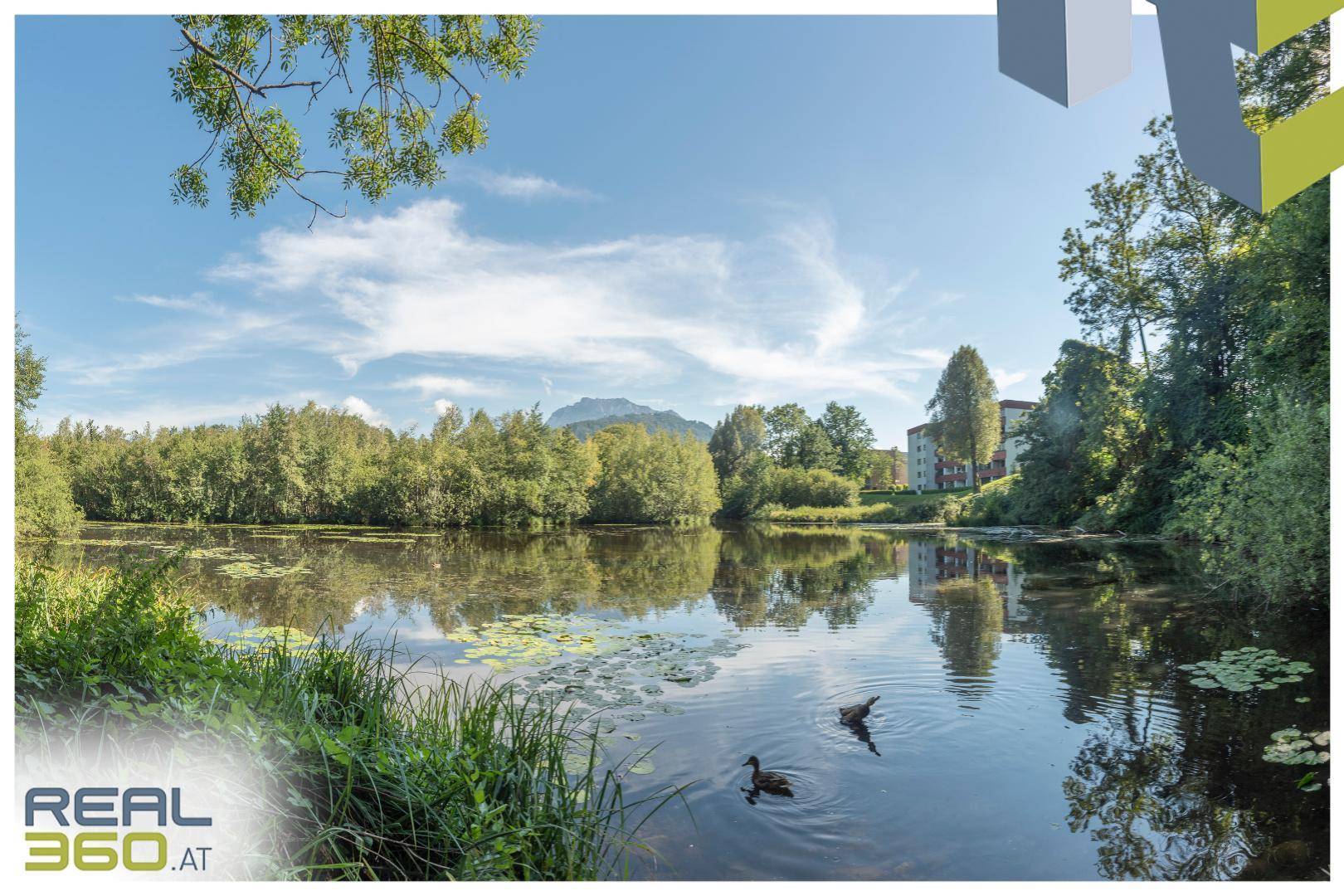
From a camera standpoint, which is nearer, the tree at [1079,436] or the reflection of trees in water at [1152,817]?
the reflection of trees in water at [1152,817]

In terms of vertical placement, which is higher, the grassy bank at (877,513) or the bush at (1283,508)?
the bush at (1283,508)

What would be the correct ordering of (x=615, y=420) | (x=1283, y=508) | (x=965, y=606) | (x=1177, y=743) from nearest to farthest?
(x=1177, y=743) → (x=1283, y=508) → (x=965, y=606) → (x=615, y=420)

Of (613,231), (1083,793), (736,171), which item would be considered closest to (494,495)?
(613,231)

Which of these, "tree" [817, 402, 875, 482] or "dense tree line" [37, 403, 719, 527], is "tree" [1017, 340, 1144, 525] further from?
"dense tree line" [37, 403, 719, 527]

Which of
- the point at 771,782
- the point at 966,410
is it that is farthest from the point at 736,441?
the point at 771,782

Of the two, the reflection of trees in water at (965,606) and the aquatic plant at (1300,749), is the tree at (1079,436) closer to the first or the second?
the reflection of trees in water at (965,606)

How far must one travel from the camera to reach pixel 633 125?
18.4ft

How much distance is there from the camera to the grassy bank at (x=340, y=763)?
1762mm

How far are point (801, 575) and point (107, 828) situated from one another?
867 cm

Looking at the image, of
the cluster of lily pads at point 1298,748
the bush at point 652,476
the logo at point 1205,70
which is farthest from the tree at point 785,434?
the logo at point 1205,70

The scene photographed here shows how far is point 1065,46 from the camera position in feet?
8.58

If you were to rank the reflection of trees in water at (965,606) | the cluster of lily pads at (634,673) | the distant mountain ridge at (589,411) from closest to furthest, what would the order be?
the cluster of lily pads at (634,673) < the reflection of trees in water at (965,606) < the distant mountain ridge at (589,411)

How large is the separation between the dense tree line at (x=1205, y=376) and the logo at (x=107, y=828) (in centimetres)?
655

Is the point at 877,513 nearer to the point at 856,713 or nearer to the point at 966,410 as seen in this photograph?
the point at 966,410
